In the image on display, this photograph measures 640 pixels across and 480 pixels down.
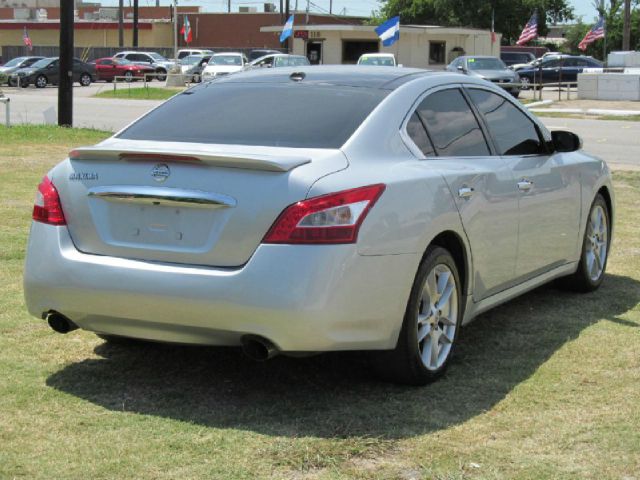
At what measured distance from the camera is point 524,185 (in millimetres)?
6355

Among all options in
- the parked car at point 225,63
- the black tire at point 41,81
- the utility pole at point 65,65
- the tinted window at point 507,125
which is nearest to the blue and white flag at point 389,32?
the parked car at point 225,63

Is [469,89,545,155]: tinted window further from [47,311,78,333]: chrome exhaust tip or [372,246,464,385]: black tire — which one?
[47,311,78,333]: chrome exhaust tip

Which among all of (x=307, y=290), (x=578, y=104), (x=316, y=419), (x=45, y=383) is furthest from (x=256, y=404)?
(x=578, y=104)

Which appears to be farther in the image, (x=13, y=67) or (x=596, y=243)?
(x=13, y=67)

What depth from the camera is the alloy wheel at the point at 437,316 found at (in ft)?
17.6

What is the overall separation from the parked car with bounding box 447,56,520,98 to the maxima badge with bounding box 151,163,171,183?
33658 mm

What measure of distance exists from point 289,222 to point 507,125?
2378 mm

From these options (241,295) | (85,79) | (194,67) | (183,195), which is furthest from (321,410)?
(194,67)

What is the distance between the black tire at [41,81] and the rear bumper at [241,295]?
45.9m

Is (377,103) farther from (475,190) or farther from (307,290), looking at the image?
(307,290)

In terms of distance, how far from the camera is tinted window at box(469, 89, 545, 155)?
6.41 meters

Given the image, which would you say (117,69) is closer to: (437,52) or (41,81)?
(41,81)

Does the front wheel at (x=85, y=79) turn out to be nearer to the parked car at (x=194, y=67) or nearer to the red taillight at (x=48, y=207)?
the parked car at (x=194, y=67)

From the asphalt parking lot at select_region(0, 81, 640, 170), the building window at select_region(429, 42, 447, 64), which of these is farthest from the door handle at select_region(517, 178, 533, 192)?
the building window at select_region(429, 42, 447, 64)
